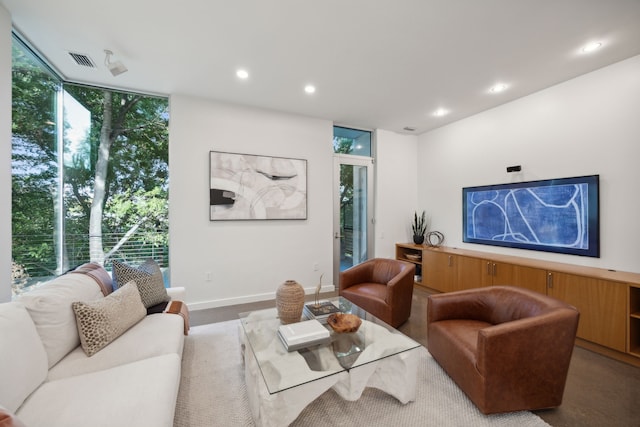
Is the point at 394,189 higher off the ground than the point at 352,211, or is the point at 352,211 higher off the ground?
the point at 394,189

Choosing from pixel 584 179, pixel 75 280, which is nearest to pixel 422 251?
pixel 584 179

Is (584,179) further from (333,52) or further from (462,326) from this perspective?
(333,52)

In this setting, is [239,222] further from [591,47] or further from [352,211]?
[591,47]

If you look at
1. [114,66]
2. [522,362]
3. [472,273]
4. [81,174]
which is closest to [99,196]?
[81,174]

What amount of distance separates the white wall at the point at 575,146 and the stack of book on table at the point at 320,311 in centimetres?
282

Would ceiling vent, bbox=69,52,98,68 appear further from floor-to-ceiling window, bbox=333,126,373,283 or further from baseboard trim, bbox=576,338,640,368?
baseboard trim, bbox=576,338,640,368

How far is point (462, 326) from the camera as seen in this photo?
210cm

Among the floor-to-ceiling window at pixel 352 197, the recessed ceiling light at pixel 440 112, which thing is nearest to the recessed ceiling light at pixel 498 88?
the recessed ceiling light at pixel 440 112

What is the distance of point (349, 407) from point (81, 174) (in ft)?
12.5

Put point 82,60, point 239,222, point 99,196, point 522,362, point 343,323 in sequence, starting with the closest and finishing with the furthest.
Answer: point 522,362, point 343,323, point 82,60, point 99,196, point 239,222

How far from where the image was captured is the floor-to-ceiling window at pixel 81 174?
242 centimetres

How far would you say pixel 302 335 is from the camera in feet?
5.97

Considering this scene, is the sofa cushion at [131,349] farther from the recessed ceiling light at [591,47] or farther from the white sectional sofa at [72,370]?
the recessed ceiling light at [591,47]

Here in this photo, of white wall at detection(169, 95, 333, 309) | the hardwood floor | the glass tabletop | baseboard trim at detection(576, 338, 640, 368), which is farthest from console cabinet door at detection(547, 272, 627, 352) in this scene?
white wall at detection(169, 95, 333, 309)
